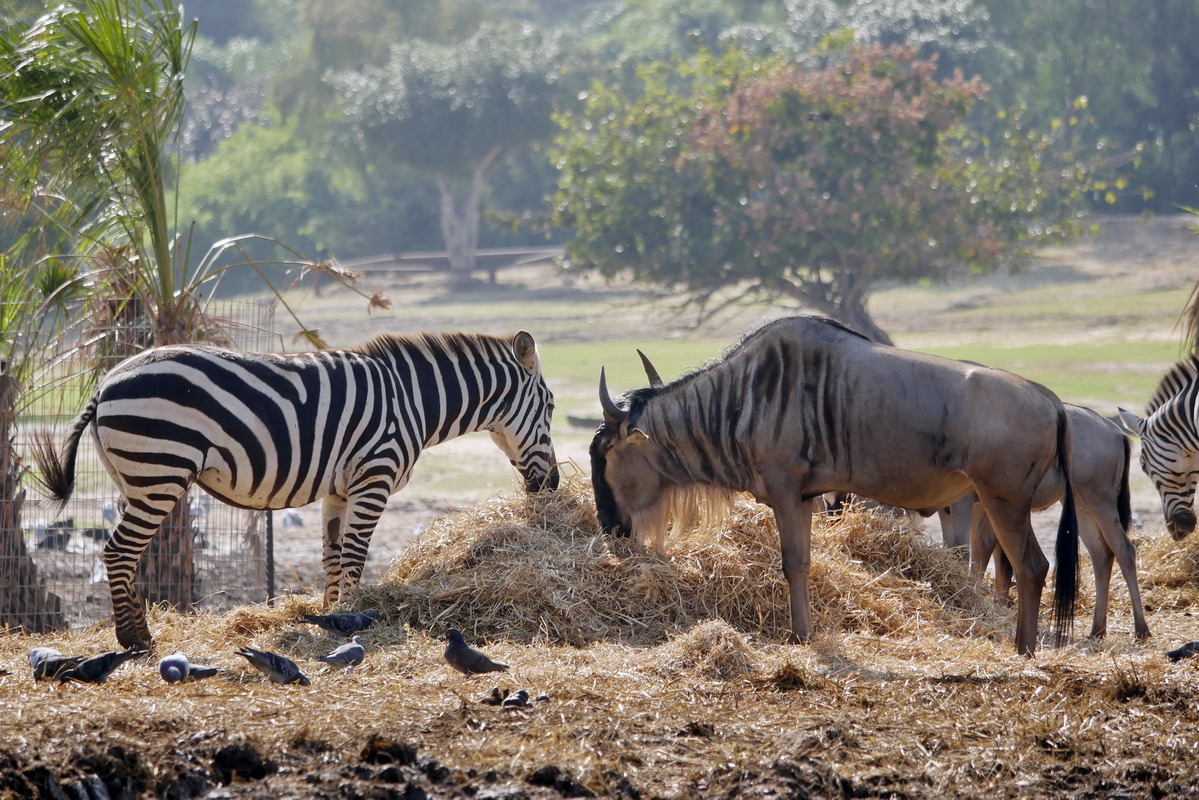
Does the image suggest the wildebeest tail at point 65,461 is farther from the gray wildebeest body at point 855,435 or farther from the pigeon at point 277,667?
the gray wildebeest body at point 855,435

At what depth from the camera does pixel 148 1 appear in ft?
26.9

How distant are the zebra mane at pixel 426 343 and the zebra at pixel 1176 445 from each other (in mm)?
4795

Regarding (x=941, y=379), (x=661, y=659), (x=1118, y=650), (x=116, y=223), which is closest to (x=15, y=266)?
(x=116, y=223)

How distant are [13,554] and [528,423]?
3443 mm

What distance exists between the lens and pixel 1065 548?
21.5 feet

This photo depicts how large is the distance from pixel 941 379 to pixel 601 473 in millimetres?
2075

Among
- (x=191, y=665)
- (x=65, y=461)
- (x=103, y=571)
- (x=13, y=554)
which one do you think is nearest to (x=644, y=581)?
(x=191, y=665)

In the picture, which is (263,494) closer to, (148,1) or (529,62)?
(148,1)

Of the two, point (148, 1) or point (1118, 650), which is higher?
point (148, 1)

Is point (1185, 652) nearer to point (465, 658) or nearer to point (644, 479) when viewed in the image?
point (644, 479)

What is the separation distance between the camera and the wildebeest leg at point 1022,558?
6.50m

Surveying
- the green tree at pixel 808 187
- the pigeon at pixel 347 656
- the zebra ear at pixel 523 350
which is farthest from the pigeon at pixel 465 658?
the green tree at pixel 808 187

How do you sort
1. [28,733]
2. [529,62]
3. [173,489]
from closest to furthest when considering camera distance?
[28,733] < [173,489] < [529,62]

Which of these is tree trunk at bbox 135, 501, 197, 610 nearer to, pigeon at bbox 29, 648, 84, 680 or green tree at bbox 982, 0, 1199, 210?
pigeon at bbox 29, 648, 84, 680
